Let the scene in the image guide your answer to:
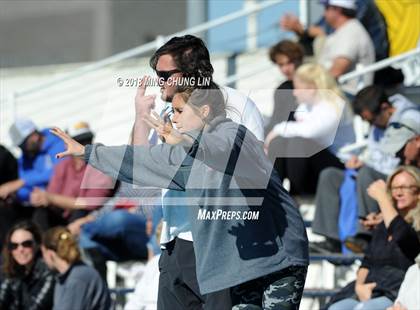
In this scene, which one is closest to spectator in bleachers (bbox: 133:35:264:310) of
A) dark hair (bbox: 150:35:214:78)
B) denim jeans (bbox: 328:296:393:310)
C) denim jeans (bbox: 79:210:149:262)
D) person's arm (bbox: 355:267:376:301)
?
dark hair (bbox: 150:35:214:78)

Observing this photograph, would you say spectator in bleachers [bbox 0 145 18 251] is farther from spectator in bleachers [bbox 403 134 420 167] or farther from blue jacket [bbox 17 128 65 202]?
spectator in bleachers [bbox 403 134 420 167]

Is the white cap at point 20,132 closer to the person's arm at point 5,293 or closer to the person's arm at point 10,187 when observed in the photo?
the person's arm at point 10,187

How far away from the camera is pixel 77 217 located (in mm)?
9750

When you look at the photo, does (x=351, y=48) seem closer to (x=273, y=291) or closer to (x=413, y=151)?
(x=413, y=151)

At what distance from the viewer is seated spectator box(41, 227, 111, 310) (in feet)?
28.7

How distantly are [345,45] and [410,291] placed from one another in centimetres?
317

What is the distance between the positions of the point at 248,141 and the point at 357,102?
4.05 metres

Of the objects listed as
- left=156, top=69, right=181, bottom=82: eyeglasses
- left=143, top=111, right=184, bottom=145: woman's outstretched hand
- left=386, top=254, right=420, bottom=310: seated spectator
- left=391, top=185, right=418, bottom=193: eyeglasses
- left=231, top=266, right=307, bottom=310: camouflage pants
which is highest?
left=156, top=69, right=181, bottom=82: eyeglasses

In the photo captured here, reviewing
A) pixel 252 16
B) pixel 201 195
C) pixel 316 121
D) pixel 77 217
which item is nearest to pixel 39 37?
pixel 252 16

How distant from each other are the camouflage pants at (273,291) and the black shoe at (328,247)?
3.76m

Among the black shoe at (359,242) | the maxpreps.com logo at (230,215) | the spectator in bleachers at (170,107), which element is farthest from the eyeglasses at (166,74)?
the black shoe at (359,242)

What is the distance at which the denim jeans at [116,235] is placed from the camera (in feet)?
31.2

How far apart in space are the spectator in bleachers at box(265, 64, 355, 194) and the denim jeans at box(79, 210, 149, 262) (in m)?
1.26

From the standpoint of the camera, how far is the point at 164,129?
196 inches
